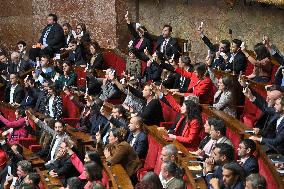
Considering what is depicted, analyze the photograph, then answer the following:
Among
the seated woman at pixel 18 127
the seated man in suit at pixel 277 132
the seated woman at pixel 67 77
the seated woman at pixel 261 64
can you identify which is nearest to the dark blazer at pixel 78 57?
the seated woman at pixel 67 77

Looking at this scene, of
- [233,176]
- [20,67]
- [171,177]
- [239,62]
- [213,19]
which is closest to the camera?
[233,176]

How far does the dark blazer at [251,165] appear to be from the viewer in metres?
2.25

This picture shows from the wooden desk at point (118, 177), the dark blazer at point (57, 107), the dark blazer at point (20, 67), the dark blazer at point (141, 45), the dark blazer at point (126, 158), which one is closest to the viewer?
the wooden desk at point (118, 177)

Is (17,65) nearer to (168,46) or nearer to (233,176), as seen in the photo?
(168,46)

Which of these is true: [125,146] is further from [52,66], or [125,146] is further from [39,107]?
[52,66]

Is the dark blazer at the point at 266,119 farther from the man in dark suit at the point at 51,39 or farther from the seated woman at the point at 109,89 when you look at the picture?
the man in dark suit at the point at 51,39

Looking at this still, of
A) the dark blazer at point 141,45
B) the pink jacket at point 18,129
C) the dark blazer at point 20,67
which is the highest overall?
the dark blazer at point 141,45

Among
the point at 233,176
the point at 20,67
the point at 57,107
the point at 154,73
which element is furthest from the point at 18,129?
the point at 233,176

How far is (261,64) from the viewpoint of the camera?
10.8 ft

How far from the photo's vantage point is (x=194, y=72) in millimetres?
3342

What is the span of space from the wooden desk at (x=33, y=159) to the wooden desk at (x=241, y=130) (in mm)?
717

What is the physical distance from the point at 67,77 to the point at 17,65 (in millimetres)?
627

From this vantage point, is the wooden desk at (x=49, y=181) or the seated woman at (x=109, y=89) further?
the seated woman at (x=109, y=89)

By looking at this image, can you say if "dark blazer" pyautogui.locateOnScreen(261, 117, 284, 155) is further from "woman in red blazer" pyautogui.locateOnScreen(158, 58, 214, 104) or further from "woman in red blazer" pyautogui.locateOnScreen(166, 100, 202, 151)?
"woman in red blazer" pyautogui.locateOnScreen(158, 58, 214, 104)
